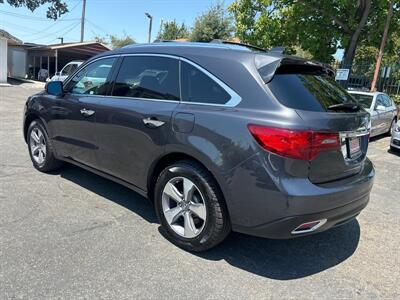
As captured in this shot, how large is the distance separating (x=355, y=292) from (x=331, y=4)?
46.2ft

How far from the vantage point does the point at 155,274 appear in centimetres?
316

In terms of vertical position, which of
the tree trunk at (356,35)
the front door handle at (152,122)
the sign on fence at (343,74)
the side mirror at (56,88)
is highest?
the tree trunk at (356,35)

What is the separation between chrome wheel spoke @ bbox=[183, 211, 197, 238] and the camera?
352 centimetres

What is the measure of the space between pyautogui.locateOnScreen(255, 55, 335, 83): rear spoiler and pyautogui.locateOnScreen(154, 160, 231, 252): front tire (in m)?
0.95

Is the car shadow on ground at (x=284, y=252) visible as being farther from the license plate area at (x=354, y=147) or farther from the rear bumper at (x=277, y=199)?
the license plate area at (x=354, y=147)

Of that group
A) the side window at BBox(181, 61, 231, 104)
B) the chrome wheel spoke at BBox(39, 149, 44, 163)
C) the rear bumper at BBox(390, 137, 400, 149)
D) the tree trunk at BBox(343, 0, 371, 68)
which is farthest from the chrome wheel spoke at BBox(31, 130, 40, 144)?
the tree trunk at BBox(343, 0, 371, 68)

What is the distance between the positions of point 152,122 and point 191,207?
2.84 ft

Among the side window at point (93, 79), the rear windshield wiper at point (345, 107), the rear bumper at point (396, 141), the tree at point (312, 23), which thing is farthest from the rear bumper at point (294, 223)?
the tree at point (312, 23)

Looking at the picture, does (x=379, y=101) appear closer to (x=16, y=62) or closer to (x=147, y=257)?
(x=147, y=257)

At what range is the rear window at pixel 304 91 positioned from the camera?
3125 millimetres

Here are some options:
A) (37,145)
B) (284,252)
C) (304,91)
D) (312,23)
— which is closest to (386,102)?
(312,23)

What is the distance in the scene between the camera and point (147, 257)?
134 inches

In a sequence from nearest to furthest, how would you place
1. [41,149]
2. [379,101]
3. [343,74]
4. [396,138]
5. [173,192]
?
[173,192]
[41,149]
[396,138]
[379,101]
[343,74]

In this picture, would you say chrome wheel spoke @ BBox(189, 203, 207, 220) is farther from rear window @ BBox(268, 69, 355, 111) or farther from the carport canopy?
the carport canopy
